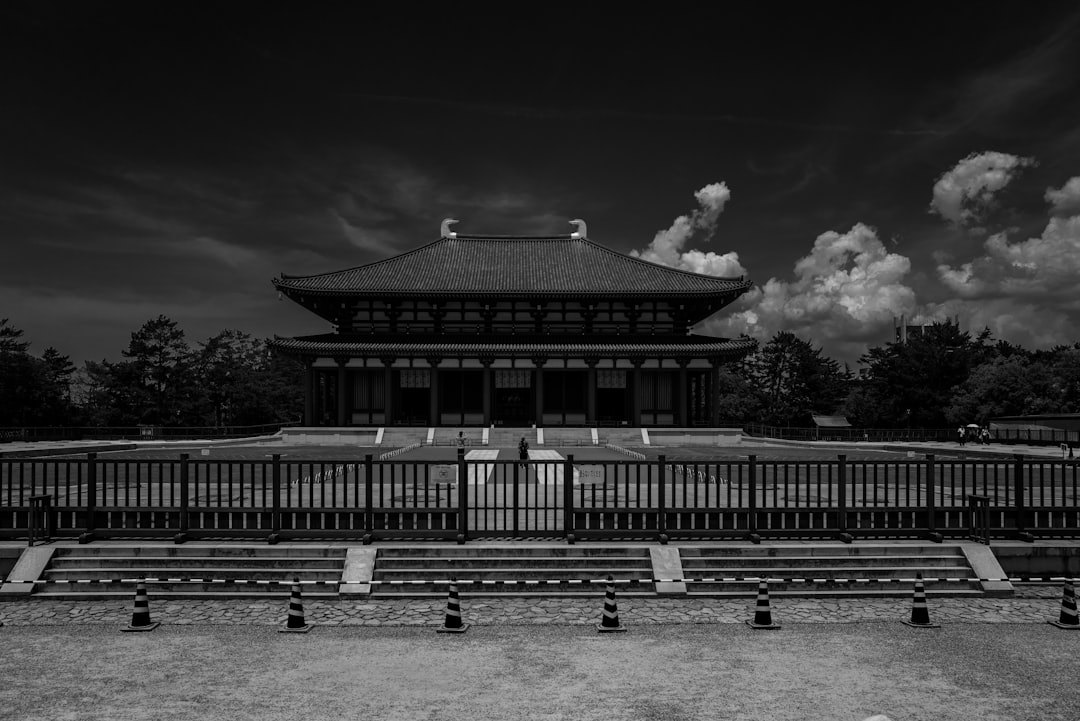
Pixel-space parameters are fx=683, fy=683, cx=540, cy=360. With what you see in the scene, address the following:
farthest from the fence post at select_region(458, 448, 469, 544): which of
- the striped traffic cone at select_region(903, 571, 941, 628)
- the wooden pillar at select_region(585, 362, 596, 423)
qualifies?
the wooden pillar at select_region(585, 362, 596, 423)

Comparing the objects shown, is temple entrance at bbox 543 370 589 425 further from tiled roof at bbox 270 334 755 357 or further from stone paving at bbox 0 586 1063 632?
stone paving at bbox 0 586 1063 632

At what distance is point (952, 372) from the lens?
58406 mm

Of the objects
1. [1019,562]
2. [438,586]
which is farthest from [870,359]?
[438,586]

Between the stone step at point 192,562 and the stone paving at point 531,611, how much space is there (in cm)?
Answer: 67

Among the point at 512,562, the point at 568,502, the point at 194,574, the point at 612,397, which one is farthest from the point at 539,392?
the point at 194,574

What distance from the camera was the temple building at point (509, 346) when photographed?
43.2 metres

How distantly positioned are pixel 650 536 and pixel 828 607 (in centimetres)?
258

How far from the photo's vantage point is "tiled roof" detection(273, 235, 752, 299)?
44.6 m

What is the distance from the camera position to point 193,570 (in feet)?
31.4

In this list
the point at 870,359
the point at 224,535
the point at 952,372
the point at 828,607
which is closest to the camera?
the point at 828,607

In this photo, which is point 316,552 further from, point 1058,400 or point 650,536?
point 1058,400

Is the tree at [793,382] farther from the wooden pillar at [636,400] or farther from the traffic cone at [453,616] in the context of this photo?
the traffic cone at [453,616]

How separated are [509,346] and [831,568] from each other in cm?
3403

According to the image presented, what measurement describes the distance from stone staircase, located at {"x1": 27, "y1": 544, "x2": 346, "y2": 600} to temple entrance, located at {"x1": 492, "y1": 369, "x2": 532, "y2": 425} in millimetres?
34600
